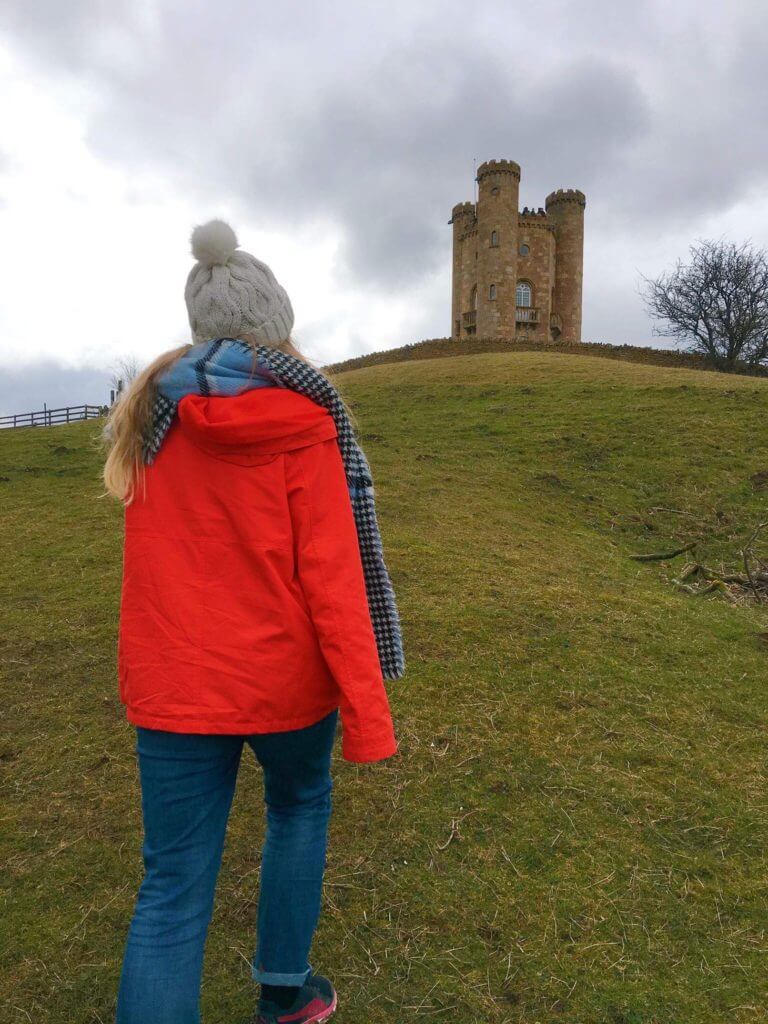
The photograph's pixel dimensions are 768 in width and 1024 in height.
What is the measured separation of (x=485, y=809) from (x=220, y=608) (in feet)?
6.81

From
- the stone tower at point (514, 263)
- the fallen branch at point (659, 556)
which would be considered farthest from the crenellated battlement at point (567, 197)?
the fallen branch at point (659, 556)

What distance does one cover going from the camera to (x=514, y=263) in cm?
4388

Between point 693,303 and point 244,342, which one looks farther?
point 693,303

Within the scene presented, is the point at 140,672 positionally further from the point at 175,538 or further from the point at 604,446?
the point at 604,446

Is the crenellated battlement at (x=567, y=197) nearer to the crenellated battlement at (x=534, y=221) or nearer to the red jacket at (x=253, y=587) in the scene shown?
the crenellated battlement at (x=534, y=221)

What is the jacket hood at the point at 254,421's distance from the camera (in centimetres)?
178

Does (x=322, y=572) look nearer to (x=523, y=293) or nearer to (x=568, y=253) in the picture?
(x=523, y=293)

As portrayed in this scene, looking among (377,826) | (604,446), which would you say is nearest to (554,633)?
(377,826)

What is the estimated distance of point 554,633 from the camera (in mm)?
5285

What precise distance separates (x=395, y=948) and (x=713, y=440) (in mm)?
12464

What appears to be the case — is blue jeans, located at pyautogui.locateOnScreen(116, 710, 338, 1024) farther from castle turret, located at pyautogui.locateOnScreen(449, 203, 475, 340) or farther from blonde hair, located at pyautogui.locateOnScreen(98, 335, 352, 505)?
castle turret, located at pyautogui.locateOnScreen(449, 203, 475, 340)

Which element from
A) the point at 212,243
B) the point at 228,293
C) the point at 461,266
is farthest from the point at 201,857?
the point at 461,266

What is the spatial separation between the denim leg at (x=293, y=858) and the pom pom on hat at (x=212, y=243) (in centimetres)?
134

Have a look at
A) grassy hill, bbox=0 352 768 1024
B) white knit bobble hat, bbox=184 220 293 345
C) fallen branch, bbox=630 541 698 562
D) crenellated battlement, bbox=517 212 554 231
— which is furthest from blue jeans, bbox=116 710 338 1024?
crenellated battlement, bbox=517 212 554 231
